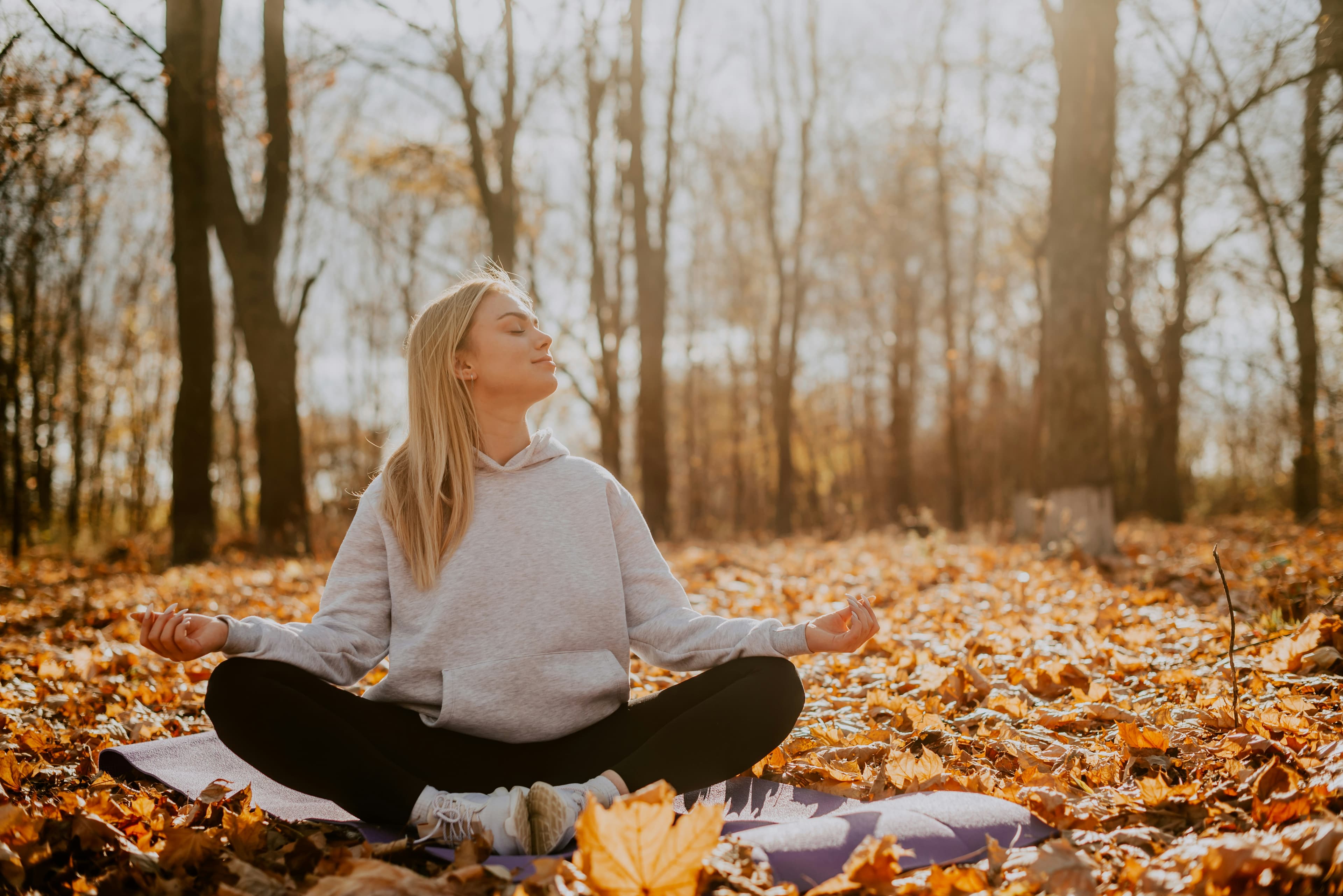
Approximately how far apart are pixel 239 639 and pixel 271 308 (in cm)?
849

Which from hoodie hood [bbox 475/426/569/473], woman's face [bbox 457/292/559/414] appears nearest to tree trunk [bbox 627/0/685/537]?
hoodie hood [bbox 475/426/569/473]

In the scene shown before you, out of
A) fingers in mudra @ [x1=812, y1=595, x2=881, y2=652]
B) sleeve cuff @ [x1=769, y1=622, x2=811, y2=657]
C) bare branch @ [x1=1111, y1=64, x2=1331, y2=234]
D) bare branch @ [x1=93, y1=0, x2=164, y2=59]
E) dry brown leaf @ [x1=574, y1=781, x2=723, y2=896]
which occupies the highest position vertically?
bare branch @ [x1=93, y1=0, x2=164, y2=59]

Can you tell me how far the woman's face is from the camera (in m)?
2.48

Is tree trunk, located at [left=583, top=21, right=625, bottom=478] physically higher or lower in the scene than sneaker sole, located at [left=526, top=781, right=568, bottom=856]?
higher

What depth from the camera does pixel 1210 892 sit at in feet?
4.54

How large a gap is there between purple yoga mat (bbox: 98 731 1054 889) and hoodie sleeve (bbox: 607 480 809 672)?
0.38 meters

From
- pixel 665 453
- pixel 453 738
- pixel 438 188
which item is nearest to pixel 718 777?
pixel 453 738

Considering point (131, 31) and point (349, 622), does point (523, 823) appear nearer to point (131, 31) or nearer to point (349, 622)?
point (349, 622)

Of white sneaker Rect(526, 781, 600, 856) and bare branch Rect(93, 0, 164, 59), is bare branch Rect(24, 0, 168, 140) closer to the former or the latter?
bare branch Rect(93, 0, 164, 59)

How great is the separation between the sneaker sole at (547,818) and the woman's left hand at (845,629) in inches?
27.7

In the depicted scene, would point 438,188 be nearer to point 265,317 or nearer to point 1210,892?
point 265,317

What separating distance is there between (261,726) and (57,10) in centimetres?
573

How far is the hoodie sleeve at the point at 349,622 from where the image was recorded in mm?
2102

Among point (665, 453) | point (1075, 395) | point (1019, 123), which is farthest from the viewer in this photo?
point (1019, 123)
